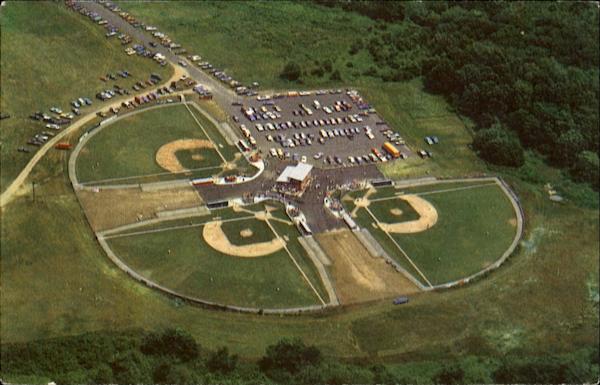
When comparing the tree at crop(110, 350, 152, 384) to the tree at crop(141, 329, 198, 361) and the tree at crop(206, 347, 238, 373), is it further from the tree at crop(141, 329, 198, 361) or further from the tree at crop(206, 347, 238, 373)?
the tree at crop(206, 347, 238, 373)

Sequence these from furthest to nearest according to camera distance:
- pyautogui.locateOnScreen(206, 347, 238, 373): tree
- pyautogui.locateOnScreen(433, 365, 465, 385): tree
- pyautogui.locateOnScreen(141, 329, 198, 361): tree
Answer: pyautogui.locateOnScreen(433, 365, 465, 385): tree → pyautogui.locateOnScreen(141, 329, 198, 361): tree → pyautogui.locateOnScreen(206, 347, 238, 373): tree

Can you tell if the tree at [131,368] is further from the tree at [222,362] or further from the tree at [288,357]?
the tree at [288,357]

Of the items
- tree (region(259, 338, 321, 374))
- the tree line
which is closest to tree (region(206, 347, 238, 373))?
the tree line

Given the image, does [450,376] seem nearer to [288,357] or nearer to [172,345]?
[288,357]

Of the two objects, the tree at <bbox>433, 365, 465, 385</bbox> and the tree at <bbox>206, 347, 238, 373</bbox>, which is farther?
the tree at <bbox>433, 365, 465, 385</bbox>

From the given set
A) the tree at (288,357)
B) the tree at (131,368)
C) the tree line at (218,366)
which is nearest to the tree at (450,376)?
the tree line at (218,366)

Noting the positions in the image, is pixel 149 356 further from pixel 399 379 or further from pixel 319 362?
A: pixel 399 379

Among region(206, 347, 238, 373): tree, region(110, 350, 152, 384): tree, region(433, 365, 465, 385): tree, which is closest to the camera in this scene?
region(110, 350, 152, 384): tree

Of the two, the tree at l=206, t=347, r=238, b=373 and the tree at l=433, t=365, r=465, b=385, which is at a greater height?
the tree at l=433, t=365, r=465, b=385
